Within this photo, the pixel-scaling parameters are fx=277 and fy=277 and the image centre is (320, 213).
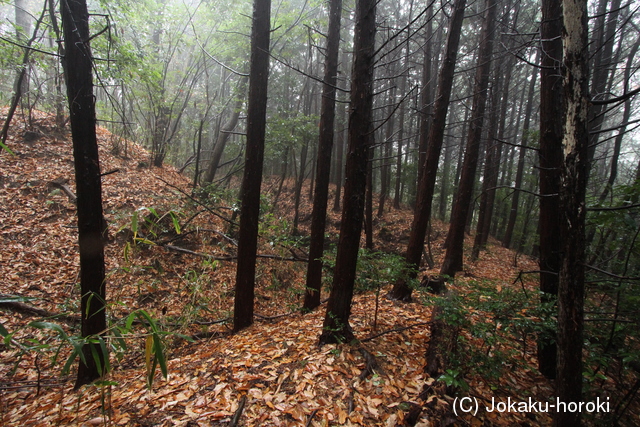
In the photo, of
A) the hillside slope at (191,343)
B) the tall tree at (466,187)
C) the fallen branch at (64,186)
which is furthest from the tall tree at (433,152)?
the fallen branch at (64,186)

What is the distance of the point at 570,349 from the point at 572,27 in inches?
101

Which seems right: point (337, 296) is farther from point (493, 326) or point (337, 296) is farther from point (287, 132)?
point (287, 132)

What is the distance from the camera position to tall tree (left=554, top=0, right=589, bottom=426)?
2123 millimetres

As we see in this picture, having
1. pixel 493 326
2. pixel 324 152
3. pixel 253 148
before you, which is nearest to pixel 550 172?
pixel 493 326

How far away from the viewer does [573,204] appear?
2178 mm

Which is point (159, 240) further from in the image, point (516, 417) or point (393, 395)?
point (516, 417)

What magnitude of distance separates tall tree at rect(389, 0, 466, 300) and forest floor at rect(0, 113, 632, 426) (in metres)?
0.79

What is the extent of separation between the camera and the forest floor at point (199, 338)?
2680 millimetres

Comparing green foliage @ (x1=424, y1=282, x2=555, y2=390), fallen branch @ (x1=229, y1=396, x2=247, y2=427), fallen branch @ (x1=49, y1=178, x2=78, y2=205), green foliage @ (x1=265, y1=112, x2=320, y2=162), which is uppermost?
green foliage @ (x1=265, y1=112, x2=320, y2=162)

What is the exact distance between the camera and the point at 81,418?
9.28 feet

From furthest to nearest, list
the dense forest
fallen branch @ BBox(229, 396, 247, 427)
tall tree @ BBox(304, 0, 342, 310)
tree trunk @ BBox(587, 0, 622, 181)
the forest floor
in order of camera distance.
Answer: tall tree @ BBox(304, 0, 342, 310), the forest floor, fallen branch @ BBox(229, 396, 247, 427), the dense forest, tree trunk @ BBox(587, 0, 622, 181)

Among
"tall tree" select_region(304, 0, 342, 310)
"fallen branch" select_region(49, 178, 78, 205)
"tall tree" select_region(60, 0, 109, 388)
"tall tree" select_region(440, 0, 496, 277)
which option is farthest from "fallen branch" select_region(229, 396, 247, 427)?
"fallen branch" select_region(49, 178, 78, 205)

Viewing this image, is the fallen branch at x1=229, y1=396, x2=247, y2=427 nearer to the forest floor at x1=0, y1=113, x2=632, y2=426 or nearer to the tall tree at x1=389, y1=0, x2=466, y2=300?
the forest floor at x1=0, y1=113, x2=632, y2=426

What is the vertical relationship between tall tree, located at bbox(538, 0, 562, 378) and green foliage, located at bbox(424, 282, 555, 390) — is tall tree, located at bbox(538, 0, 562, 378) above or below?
above
